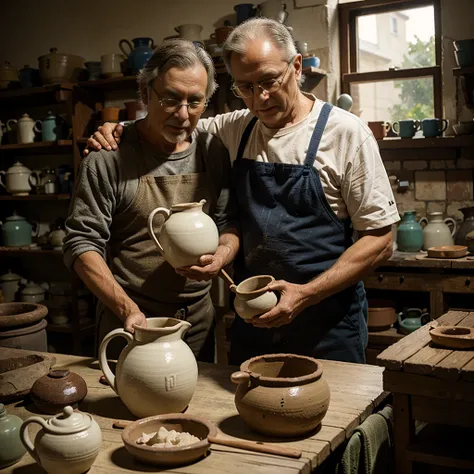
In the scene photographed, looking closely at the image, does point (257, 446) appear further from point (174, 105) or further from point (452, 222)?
point (452, 222)

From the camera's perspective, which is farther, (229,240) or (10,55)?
(10,55)

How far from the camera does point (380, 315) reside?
4.01 m

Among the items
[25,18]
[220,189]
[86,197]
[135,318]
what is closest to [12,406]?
[135,318]

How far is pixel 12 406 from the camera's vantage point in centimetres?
186

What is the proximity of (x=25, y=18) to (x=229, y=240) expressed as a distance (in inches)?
170

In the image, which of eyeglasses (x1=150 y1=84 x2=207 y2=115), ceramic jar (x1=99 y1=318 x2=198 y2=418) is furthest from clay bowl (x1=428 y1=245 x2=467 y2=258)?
ceramic jar (x1=99 y1=318 x2=198 y2=418)

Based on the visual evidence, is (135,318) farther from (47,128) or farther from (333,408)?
(47,128)

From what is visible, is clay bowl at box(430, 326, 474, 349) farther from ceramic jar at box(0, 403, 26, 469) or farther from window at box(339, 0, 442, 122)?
window at box(339, 0, 442, 122)

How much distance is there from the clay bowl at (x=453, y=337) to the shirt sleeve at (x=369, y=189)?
42 cm

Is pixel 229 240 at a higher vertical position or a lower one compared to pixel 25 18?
lower

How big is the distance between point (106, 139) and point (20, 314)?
2.16 feet

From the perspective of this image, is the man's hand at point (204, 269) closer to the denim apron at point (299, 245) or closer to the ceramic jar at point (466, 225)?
the denim apron at point (299, 245)

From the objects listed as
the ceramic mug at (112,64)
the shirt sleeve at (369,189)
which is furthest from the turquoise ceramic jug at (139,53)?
the shirt sleeve at (369,189)

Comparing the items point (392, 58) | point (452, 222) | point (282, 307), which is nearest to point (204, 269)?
point (282, 307)
